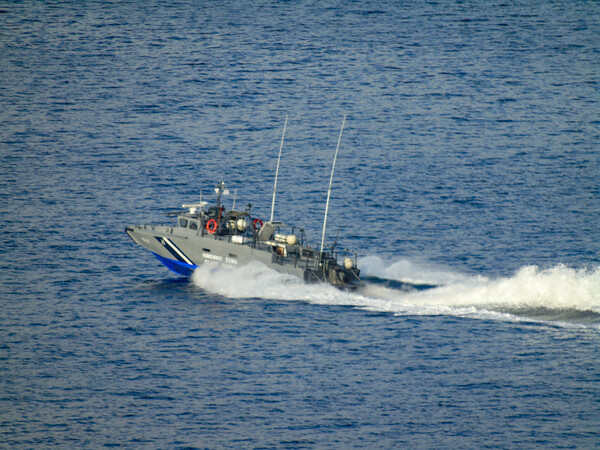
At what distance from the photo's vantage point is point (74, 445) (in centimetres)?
5094

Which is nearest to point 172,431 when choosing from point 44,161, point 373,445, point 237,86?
point 373,445

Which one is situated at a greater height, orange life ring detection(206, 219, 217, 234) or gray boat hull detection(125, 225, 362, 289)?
orange life ring detection(206, 219, 217, 234)

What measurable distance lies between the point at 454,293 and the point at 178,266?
18307 millimetres

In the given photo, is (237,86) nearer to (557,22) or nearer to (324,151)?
(324,151)

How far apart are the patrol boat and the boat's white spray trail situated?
2.08ft

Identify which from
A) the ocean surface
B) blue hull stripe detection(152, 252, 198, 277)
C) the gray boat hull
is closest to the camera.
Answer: the ocean surface

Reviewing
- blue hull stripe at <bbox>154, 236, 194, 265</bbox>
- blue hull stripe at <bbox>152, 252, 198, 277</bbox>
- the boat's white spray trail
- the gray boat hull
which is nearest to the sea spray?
the boat's white spray trail

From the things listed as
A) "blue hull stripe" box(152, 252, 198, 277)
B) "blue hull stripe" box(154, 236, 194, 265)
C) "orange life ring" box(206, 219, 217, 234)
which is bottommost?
"blue hull stripe" box(152, 252, 198, 277)

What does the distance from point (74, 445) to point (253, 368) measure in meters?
11.3

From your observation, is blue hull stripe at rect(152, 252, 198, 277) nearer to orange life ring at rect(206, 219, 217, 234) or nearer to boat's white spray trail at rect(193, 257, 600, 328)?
boat's white spray trail at rect(193, 257, 600, 328)

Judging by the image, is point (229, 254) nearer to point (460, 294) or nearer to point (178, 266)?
point (178, 266)

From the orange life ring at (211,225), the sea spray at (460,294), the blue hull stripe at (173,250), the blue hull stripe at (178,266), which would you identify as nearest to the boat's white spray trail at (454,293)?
the sea spray at (460,294)

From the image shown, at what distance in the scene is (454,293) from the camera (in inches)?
2598

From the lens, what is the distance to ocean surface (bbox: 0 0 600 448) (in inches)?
2142
